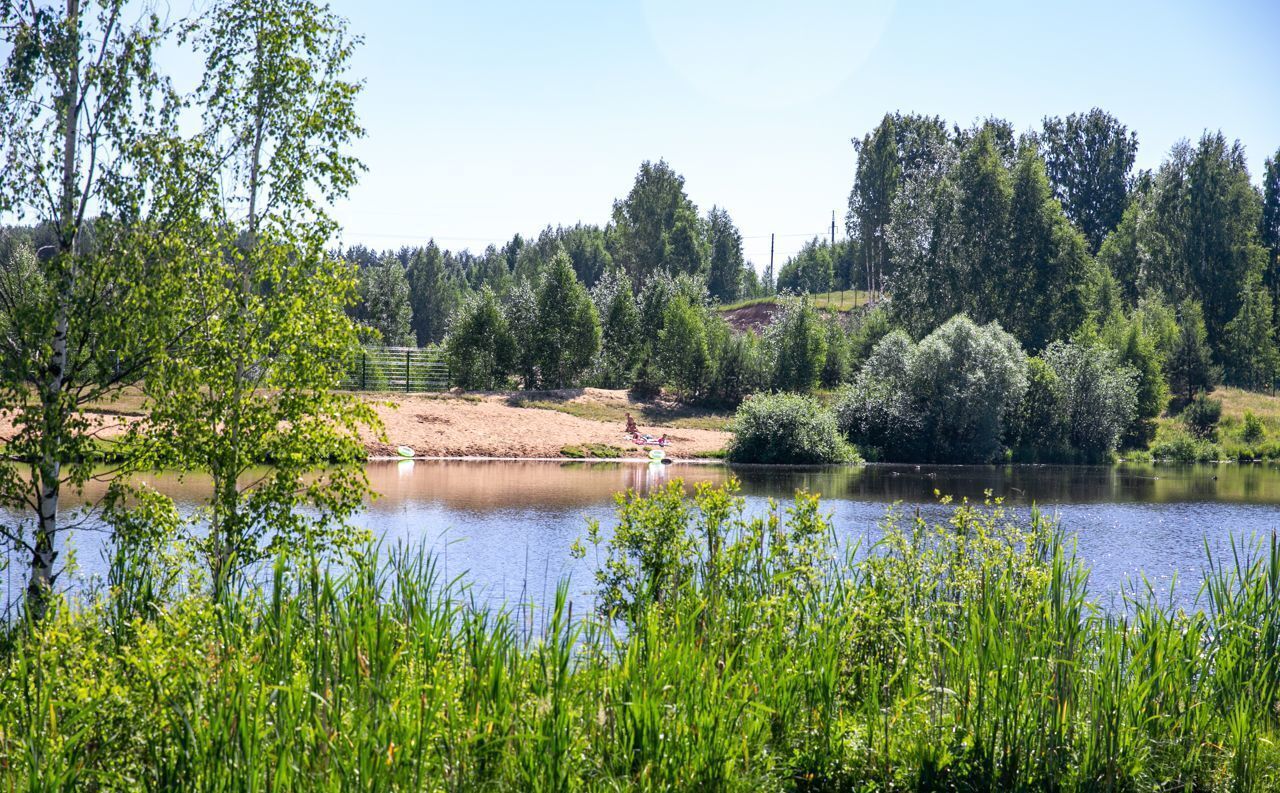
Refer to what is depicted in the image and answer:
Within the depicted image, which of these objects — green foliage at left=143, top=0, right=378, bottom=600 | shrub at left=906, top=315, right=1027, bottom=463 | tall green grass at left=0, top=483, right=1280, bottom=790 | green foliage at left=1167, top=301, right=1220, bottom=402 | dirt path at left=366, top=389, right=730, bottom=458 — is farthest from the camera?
green foliage at left=1167, top=301, right=1220, bottom=402

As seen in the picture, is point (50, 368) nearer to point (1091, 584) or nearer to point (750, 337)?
point (1091, 584)

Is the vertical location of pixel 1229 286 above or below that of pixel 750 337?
above

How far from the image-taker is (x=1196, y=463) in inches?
2223

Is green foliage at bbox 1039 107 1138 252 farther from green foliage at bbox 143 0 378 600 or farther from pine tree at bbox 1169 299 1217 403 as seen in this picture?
green foliage at bbox 143 0 378 600

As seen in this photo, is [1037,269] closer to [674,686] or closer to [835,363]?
[835,363]

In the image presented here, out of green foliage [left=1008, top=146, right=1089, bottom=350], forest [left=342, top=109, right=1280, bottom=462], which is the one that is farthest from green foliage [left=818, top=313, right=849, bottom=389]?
green foliage [left=1008, top=146, right=1089, bottom=350]

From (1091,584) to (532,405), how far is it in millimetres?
39427

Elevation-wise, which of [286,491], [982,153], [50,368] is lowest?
[286,491]

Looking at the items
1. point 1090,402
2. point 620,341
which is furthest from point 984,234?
point 620,341

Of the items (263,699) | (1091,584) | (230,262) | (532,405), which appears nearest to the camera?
(263,699)

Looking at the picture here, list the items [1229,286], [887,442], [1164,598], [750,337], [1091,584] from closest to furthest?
[1164,598]
[1091,584]
[887,442]
[750,337]
[1229,286]

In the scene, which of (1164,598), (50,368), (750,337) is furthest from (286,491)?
(750,337)

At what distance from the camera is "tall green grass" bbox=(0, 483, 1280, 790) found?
5.89 m

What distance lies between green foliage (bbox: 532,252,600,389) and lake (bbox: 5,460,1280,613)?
1817cm
